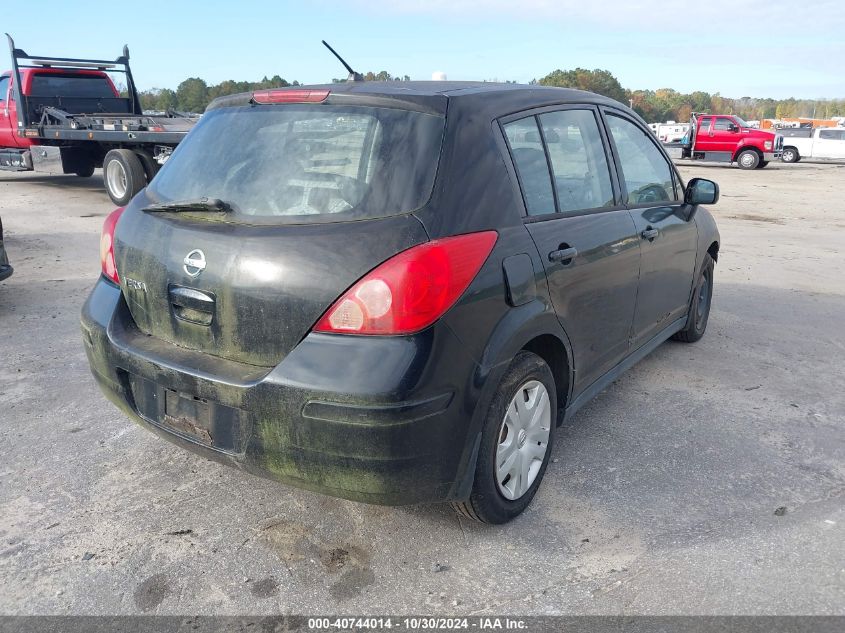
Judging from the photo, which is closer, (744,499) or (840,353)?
(744,499)

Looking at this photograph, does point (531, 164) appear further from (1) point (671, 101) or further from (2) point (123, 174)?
(1) point (671, 101)

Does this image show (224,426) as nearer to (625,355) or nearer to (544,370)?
(544,370)

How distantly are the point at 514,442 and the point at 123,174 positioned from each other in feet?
35.7

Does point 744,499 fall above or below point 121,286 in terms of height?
below

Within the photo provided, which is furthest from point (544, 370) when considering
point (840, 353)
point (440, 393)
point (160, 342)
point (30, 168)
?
point (30, 168)

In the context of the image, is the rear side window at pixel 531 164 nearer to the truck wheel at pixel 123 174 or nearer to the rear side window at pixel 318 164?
the rear side window at pixel 318 164

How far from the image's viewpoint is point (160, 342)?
2664 millimetres

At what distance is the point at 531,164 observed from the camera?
2898mm

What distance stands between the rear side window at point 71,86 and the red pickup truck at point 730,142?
21161mm

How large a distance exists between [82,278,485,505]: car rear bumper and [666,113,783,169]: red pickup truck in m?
27.1

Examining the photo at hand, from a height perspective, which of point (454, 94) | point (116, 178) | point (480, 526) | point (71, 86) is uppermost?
point (71, 86)

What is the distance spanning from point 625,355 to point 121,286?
2.52 m

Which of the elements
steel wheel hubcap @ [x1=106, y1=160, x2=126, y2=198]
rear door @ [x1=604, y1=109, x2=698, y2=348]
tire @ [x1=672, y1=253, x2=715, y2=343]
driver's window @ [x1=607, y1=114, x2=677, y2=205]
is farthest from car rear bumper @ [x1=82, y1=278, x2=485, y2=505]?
steel wheel hubcap @ [x1=106, y1=160, x2=126, y2=198]

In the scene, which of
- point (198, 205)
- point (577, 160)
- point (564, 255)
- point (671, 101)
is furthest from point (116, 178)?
point (671, 101)
